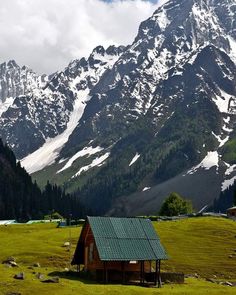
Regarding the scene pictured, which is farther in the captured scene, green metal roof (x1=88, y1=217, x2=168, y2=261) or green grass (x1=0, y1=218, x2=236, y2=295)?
green metal roof (x1=88, y1=217, x2=168, y2=261)

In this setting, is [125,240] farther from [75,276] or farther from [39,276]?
[39,276]

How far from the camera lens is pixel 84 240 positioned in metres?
89.1

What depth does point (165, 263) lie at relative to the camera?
105 meters

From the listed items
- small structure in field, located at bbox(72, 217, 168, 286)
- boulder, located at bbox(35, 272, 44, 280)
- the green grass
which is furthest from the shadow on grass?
boulder, located at bbox(35, 272, 44, 280)

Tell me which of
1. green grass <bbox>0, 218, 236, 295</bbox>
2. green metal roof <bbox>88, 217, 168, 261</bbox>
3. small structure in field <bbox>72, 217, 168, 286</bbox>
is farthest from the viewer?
small structure in field <bbox>72, 217, 168, 286</bbox>

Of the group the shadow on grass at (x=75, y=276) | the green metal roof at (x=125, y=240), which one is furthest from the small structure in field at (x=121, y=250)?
the shadow on grass at (x=75, y=276)

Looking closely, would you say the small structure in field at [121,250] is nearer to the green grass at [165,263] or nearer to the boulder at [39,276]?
the green grass at [165,263]

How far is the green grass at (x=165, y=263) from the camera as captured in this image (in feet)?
224

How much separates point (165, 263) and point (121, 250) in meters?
26.5

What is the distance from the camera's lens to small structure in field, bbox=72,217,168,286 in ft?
265

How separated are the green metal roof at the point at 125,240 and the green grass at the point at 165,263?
17.2 feet

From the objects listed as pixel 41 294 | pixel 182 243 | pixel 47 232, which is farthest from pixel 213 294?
pixel 47 232

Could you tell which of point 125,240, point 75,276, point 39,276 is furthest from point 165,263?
point 39,276

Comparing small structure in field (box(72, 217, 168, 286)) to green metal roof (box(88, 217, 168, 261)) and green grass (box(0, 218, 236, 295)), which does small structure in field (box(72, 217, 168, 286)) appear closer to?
green metal roof (box(88, 217, 168, 261))
